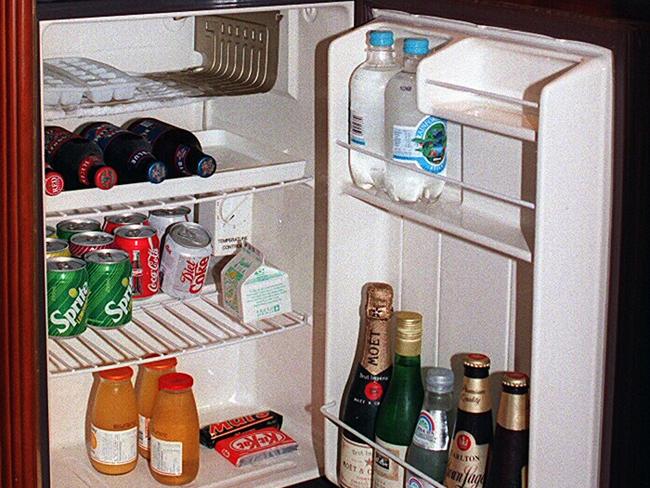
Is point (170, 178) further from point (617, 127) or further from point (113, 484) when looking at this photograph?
point (617, 127)

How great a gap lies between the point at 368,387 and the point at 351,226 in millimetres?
284

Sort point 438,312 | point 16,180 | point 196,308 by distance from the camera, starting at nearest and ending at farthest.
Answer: point 16,180 → point 438,312 → point 196,308

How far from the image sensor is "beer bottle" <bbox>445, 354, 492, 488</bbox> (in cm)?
171

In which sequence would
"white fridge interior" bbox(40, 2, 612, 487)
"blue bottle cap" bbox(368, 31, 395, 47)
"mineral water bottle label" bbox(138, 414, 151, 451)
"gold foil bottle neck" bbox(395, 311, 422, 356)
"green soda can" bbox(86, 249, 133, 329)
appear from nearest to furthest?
1. "white fridge interior" bbox(40, 2, 612, 487)
2. "blue bottle cap" bbox(368, 31, 395, 47)
3. "gold foil bottle neck" bbox(395, 311, 422, 356)
4. "green soda can" bbox(86, 249, 133, 329)
5. "mineral water bottle label" bbox(138, 414, 151, 451)

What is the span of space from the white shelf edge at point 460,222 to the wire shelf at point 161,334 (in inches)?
16.3

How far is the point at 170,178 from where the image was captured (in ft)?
6.54

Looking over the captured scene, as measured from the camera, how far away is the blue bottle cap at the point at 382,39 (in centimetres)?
173

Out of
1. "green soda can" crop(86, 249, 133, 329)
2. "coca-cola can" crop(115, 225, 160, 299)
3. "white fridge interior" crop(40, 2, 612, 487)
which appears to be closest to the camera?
"white fridge interior" crop(40, 2, 612, 487)

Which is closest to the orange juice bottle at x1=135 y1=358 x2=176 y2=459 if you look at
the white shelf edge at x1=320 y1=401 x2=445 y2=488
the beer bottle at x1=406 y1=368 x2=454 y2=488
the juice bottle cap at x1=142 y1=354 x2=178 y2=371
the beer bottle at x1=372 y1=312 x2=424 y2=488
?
the juice bottle cap at x1=142 y1=354 x2=178 y2=371

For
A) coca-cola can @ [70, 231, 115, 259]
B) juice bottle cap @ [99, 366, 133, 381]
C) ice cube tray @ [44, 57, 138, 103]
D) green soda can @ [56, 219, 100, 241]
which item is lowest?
juice bottle cap @ [99, 366, 133, 381]

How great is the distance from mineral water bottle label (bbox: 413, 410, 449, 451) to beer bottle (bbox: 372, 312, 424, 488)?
0.25 feet

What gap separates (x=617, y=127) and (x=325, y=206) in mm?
800

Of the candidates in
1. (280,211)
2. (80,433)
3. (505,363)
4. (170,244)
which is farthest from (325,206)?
(80,433)

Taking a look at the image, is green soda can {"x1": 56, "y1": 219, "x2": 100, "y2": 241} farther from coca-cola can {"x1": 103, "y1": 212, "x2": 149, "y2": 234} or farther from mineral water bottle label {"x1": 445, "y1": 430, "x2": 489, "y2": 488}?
mineral water bottle label {"x1": 445, "y1": 430, "x2": 489, "y2": 488}
